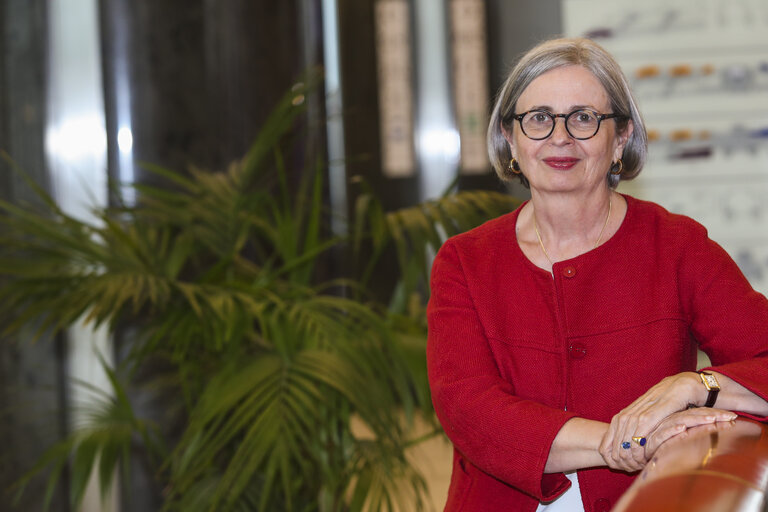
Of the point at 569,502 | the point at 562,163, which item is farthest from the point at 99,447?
the point at 562,163

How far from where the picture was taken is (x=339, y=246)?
491 cm

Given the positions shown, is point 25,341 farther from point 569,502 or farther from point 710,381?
point 710,381

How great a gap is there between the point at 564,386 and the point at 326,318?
696mm

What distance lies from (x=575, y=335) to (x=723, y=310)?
0.25m

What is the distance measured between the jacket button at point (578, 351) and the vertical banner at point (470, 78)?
319 cm

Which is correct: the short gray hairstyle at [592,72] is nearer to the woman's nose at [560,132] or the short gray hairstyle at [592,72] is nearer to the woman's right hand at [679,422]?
the woman's nose at [560,132]

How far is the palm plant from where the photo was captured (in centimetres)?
191

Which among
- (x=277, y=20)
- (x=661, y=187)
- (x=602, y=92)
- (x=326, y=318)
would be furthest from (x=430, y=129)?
(x=602, y=92)

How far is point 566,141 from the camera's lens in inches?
60.1

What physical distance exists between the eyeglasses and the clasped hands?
476 millimetres

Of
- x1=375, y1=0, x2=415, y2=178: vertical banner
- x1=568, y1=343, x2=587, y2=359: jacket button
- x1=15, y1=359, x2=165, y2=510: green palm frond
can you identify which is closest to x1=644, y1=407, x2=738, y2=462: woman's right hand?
x1=568, y1=343, x2=587, y2=359: jacket button

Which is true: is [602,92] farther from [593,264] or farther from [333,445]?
[333,445]

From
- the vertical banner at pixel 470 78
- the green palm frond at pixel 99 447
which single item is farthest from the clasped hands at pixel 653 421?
the vertical banner at pixel 470 78

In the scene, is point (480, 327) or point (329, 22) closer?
point (480, 327)
